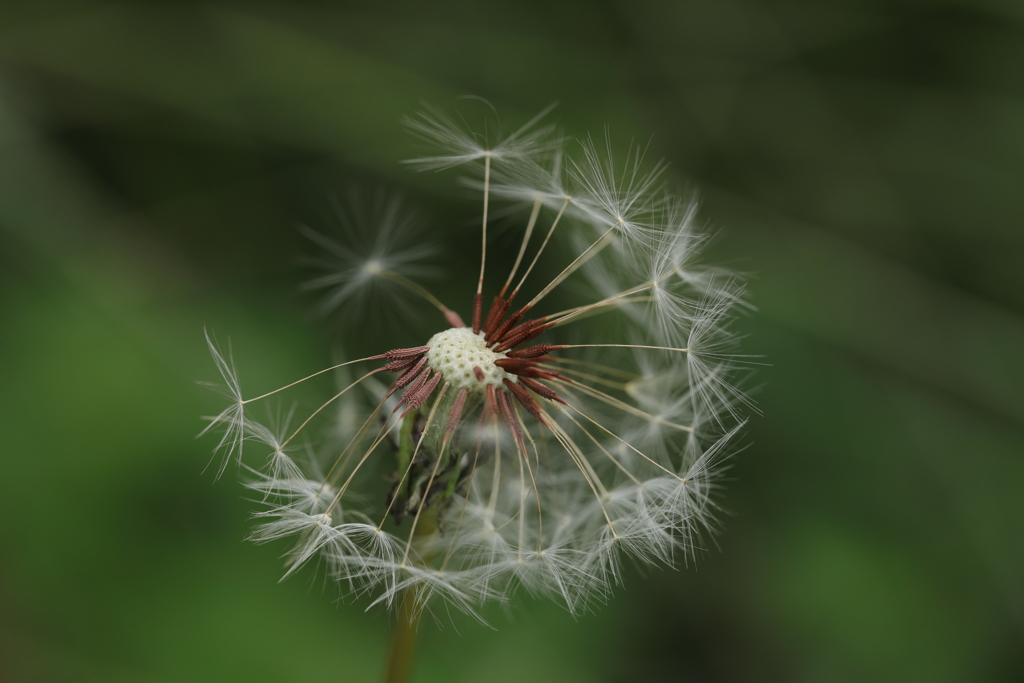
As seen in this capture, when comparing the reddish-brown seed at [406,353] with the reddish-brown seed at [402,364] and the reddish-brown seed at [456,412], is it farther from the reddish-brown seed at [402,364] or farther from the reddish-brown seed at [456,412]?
the reddish-brown seed at [456,412]

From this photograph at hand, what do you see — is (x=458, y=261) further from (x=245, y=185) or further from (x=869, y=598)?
(x=869, y=598)

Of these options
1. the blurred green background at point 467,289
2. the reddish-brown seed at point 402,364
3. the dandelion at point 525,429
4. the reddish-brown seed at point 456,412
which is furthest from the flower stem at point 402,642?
the blurred green background at point 467,289

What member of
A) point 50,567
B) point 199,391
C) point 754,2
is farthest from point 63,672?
point 754,2

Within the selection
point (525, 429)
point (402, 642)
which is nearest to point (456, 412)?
point (525, 429)

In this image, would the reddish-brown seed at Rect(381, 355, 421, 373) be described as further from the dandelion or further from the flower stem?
the flower stem

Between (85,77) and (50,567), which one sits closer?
(50,567)

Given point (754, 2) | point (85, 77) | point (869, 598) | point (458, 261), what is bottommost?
point (869, 598)
